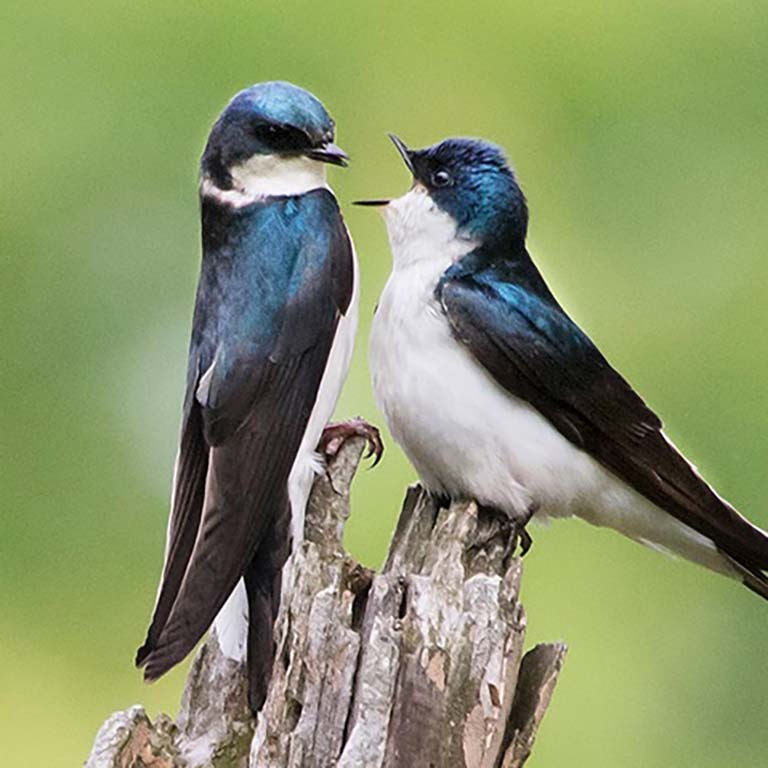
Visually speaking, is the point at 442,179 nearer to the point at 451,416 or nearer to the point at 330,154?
the point at 330,154

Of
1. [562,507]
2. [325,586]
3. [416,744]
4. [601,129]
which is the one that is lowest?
[416,744]

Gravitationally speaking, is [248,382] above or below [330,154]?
below

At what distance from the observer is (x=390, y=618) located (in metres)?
1.96

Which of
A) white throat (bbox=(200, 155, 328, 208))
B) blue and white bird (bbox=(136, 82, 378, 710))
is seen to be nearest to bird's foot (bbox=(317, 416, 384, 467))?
blue and white bird (bbox=(136, 82, 378, 710))

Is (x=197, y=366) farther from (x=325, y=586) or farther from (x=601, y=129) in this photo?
(x=601, y=129)

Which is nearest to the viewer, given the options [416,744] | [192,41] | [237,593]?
[416,744]

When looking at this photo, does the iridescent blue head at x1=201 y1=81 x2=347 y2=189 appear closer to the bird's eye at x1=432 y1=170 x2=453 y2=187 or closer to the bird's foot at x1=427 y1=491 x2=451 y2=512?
the bird's eye at x1=432 y1=170 x2=453 y2=187

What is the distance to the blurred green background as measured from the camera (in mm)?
2871

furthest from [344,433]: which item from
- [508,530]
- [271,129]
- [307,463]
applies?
[271,129]

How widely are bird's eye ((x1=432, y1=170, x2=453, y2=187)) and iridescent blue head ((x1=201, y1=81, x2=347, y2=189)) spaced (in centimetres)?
12

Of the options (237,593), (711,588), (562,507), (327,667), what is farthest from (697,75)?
(327,667)

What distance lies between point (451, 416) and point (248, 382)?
217 mm

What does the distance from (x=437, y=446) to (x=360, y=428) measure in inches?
3.8

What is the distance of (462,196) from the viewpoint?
2.41 meters
